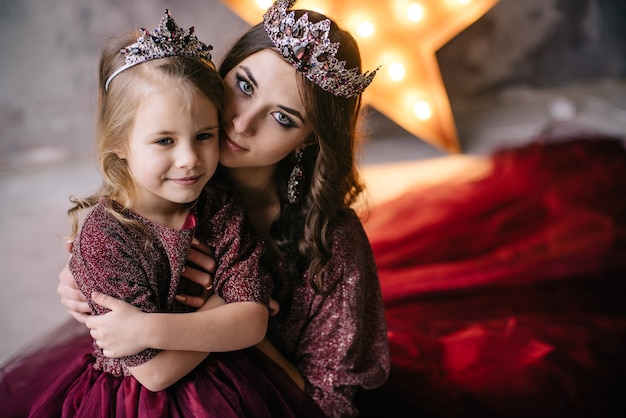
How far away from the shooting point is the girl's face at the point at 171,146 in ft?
3.85

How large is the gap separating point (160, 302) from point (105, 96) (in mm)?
403

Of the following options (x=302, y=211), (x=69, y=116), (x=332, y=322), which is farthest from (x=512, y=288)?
(x=69, y=116)

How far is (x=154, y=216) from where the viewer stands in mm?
1296

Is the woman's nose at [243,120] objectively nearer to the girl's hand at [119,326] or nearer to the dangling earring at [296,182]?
the dangling earring at [296,182]

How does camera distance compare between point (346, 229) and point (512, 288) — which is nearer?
point (346, 229)

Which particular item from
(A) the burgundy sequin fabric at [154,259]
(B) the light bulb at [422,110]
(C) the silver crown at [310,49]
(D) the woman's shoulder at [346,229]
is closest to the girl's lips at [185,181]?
(A) the burgundy sequin fabric at [154,259]

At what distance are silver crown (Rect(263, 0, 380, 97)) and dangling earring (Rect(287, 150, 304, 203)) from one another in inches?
7.8

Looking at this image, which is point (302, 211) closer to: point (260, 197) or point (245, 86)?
point (260, 197)

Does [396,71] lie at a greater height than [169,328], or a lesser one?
greater

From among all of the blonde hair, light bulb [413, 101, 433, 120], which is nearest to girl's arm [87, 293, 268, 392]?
the blonde hair

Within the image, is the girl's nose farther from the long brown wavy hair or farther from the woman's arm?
the woman's arm

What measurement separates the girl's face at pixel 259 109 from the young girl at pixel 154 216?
0.07m

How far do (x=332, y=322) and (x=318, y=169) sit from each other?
14.4 inches

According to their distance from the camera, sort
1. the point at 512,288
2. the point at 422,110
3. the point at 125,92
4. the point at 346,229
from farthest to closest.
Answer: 1. the point at 422,110
2. the point at 512,288
3. the point at 346,229
4. the point at 125,92
